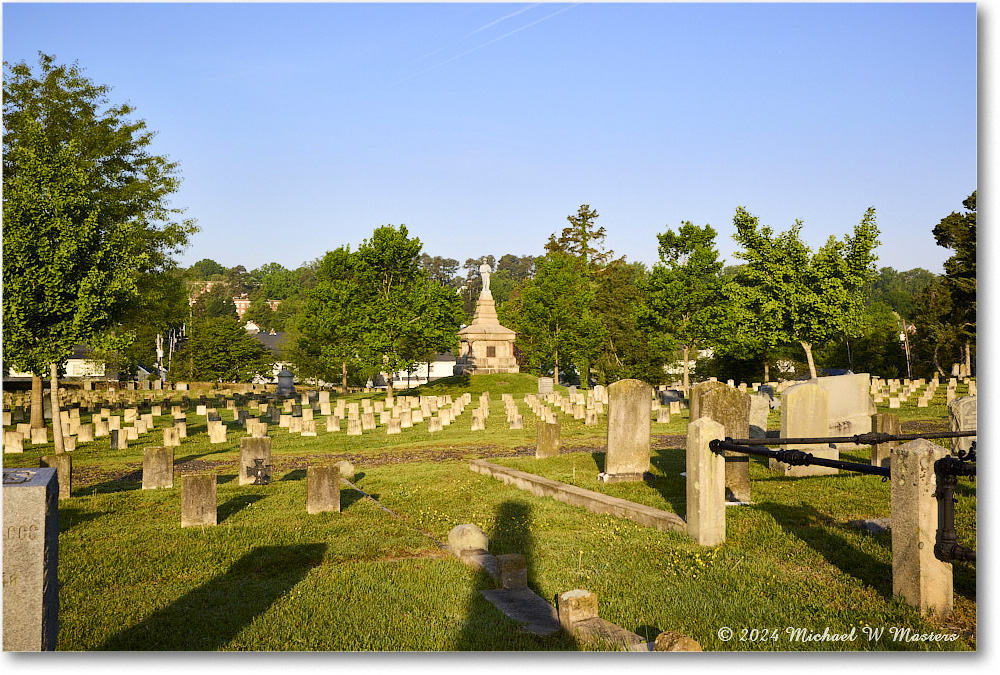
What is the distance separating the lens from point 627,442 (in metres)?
11.6

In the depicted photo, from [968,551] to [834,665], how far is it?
3.57ft

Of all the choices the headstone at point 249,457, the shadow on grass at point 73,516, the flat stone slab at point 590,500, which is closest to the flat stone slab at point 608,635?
the flat stone slab at point 590,500

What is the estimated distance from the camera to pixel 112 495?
11719mm

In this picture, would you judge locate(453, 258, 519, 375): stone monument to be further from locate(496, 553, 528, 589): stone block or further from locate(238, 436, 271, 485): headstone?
locate(496, 553, 528, 589): stone block

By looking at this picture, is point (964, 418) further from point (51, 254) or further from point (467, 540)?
point (51, 254)

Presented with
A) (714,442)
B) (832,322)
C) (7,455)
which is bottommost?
(7,455)

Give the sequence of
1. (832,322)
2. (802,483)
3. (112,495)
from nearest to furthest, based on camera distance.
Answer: (802,483) < (112,495) < (832,322)

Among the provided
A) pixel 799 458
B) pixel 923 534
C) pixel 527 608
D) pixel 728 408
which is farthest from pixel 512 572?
pixel 728 408

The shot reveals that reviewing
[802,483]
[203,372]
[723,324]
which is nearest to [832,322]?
[723,324]

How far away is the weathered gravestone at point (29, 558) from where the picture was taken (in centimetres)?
417

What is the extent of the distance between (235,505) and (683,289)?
111 feet

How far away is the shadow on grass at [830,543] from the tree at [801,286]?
24535mm

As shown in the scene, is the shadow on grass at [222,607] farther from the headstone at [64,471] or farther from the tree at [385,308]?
the tree at [385,308]

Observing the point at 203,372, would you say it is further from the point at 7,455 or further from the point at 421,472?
the point at 421,472
